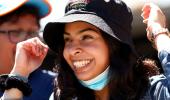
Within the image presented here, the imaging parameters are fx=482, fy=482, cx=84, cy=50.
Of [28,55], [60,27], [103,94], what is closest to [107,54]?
[103,94]

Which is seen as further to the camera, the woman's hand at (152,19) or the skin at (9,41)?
the skin at (9,41)

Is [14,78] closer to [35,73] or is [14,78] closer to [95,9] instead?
[35,73]

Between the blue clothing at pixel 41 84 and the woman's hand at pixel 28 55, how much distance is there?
118 millimetres

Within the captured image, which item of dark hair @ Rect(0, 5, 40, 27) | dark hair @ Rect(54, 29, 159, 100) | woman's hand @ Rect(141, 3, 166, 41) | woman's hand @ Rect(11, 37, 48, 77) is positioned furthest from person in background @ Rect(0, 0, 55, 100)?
woman's hand @ Rect(141, 3, 166, 41)

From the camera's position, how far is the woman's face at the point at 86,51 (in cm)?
272

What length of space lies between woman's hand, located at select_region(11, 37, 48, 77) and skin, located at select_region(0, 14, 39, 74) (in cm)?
36

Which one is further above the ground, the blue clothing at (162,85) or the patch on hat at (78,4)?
the patch on hat at (78,4)

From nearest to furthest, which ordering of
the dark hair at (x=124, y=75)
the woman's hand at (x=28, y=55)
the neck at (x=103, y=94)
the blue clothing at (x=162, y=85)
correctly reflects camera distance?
1. the blue clothing at (x=162, y=85)
2. the dark hair at (x=124, y=75)
3. the neck at (x=103, y=94)
4. the woman's hand at (x=28, y=55)

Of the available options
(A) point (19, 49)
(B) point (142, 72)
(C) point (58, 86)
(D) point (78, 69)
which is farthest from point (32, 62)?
(B) point (142, 72)

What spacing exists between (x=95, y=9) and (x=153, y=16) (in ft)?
1.20

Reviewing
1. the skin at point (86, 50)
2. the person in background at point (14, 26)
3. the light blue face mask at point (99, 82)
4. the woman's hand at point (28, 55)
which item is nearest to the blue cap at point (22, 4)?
the person in background at point (14, 26)

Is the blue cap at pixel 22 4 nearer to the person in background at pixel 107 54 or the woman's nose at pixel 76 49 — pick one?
the person in background at pixel 107 54

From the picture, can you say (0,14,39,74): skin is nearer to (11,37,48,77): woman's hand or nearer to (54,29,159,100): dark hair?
(11,37,48,77): woman's hand

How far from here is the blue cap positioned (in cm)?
349
